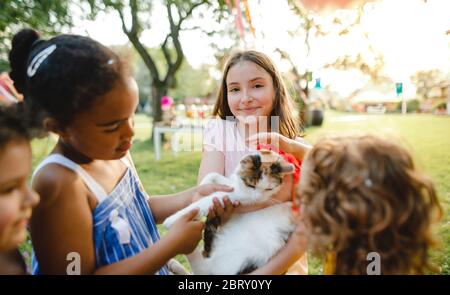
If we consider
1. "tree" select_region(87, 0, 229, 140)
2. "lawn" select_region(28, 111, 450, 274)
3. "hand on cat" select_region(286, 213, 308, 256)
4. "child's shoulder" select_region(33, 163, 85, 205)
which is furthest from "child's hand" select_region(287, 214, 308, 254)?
"tree" select_region(87, 0, 229, 140)

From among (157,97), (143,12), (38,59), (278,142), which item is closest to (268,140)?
(278,142)

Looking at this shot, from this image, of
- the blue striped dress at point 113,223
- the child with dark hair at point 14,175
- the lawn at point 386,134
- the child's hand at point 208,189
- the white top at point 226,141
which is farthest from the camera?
the lawn at point 386,134

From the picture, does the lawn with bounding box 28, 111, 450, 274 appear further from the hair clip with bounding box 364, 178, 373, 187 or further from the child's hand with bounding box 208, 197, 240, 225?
the child's hand with bounding box 208, 197, 240, 225

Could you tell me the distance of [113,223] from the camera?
803 millimetres

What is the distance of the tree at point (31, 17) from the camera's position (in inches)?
42.1

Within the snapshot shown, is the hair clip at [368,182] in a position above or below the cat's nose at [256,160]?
below

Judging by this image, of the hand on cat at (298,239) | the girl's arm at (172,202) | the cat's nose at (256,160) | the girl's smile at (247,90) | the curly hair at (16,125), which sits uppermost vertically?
the girl's smile at (247,90)

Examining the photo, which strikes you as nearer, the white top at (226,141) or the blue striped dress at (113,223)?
the blue striped dress at (113,223)

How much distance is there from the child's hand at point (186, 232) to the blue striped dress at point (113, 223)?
101 mm

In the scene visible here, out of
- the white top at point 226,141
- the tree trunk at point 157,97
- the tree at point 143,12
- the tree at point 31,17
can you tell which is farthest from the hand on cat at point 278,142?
the tree trunk at point 157,97

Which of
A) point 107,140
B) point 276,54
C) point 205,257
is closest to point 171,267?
point 205,257

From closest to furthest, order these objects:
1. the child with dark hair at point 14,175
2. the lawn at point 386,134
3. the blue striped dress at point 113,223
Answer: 1. the child with dark hair at point 14,175
2. the blue striped dress at point 113,223
3. the lawn at point 386,134

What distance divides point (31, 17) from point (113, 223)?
2.33 feet

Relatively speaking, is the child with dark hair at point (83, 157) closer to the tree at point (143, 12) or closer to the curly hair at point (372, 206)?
the curly hair at point (372, 206)
